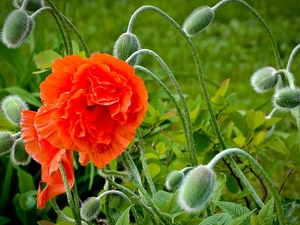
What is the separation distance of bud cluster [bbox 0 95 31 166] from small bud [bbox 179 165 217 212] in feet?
1.65

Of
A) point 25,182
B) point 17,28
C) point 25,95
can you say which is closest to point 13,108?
point 17,28

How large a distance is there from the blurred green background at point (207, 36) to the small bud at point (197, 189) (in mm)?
3327

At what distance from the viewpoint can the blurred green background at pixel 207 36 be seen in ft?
16.5

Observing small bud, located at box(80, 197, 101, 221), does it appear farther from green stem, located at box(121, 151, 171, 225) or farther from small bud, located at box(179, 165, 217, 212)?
small bud, located at box(179, 165, 217, 212)

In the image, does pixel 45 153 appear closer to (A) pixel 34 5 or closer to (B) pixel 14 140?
(B) pixel 14 140

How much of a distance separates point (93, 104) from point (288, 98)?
1.40ft

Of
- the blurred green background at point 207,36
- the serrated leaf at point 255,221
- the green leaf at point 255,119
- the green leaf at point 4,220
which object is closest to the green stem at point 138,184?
the serrated leaf at point 255,221

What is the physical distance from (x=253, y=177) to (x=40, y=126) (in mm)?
968

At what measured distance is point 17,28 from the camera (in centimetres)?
163

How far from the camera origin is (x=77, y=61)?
1437 mm

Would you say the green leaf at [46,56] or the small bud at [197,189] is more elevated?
the green leaf at [46,56]

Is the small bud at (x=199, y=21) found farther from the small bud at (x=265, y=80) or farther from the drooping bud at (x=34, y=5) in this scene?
the drooping bud at (x=34, y=5)

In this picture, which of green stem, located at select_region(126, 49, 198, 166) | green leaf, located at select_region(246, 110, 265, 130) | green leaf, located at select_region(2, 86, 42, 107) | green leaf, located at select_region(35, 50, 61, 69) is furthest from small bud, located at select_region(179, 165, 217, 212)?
green leaf, located at select_region(2, 86, 42, 107)

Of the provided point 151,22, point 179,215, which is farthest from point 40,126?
point 151,22
